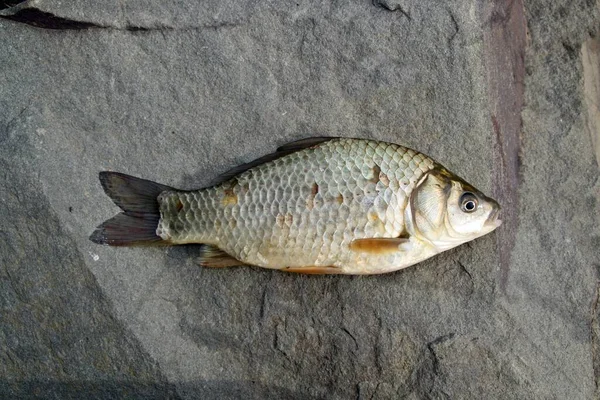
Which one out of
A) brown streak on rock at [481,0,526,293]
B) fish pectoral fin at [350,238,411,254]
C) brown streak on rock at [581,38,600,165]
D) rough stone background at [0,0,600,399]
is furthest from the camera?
brown streak on rock at [581,38,600,165]

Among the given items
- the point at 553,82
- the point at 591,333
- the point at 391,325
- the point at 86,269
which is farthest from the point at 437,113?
the point at 86,269

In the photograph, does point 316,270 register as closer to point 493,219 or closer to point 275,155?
point 275,155

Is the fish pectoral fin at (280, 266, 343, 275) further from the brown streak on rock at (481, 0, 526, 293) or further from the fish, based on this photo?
the brown streak on rock at (481, 0, 526, 293)

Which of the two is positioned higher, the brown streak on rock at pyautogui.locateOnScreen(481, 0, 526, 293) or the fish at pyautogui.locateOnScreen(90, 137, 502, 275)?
the brown streak on rock at pyautogui.locateOnScreen(481, 0, 526, 293)

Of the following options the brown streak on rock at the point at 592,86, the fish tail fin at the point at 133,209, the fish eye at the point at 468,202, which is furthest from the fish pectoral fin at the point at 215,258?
the brown streak on rock at the point at 592,86

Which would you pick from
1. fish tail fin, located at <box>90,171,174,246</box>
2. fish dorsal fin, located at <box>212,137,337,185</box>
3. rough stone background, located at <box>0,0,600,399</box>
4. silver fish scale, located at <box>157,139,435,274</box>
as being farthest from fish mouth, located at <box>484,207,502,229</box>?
fish tail fin, located at <box>90,171,174,246</box>

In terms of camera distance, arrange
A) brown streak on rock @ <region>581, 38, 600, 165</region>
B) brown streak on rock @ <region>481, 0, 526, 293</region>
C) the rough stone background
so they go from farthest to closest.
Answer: brown streak on rock @ <region>581, 38, 600, 165</region>, brown streak on rock @ <region>481, 0, 526, 293</region>, the rough stone background

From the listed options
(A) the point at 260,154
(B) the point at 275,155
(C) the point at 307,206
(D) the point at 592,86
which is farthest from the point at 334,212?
(D) the point at 592,86
